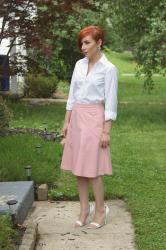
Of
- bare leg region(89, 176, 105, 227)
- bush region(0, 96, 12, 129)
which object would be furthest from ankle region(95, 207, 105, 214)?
bush region(0, 96, 12, 129)

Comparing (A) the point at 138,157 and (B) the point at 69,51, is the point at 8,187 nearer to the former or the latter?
(A) the point at 138,157

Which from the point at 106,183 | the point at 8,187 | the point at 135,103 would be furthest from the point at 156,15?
the point at 8,187

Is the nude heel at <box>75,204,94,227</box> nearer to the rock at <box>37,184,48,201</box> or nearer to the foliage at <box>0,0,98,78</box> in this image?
the rock at <box>37,184,48,201</box>

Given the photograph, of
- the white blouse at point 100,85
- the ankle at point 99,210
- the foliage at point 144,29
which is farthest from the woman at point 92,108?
the foliage at point 144,29

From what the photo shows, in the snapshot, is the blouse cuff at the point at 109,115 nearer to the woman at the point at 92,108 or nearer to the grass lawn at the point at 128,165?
the woman at the point at 92,108

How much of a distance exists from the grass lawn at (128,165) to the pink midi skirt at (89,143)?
2.32ft

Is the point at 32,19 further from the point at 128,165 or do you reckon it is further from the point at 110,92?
the point at 110,92

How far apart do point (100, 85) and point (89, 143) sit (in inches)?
21.6

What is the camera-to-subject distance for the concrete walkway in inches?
215

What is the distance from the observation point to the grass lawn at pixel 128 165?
6.20m

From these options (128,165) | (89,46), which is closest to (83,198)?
(89,46)

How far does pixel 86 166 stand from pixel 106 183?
1872mm

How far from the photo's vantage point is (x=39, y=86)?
18.5m

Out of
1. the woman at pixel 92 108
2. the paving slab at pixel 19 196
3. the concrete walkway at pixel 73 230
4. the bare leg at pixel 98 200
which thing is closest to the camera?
the concrete walkway at pixel 73 230
